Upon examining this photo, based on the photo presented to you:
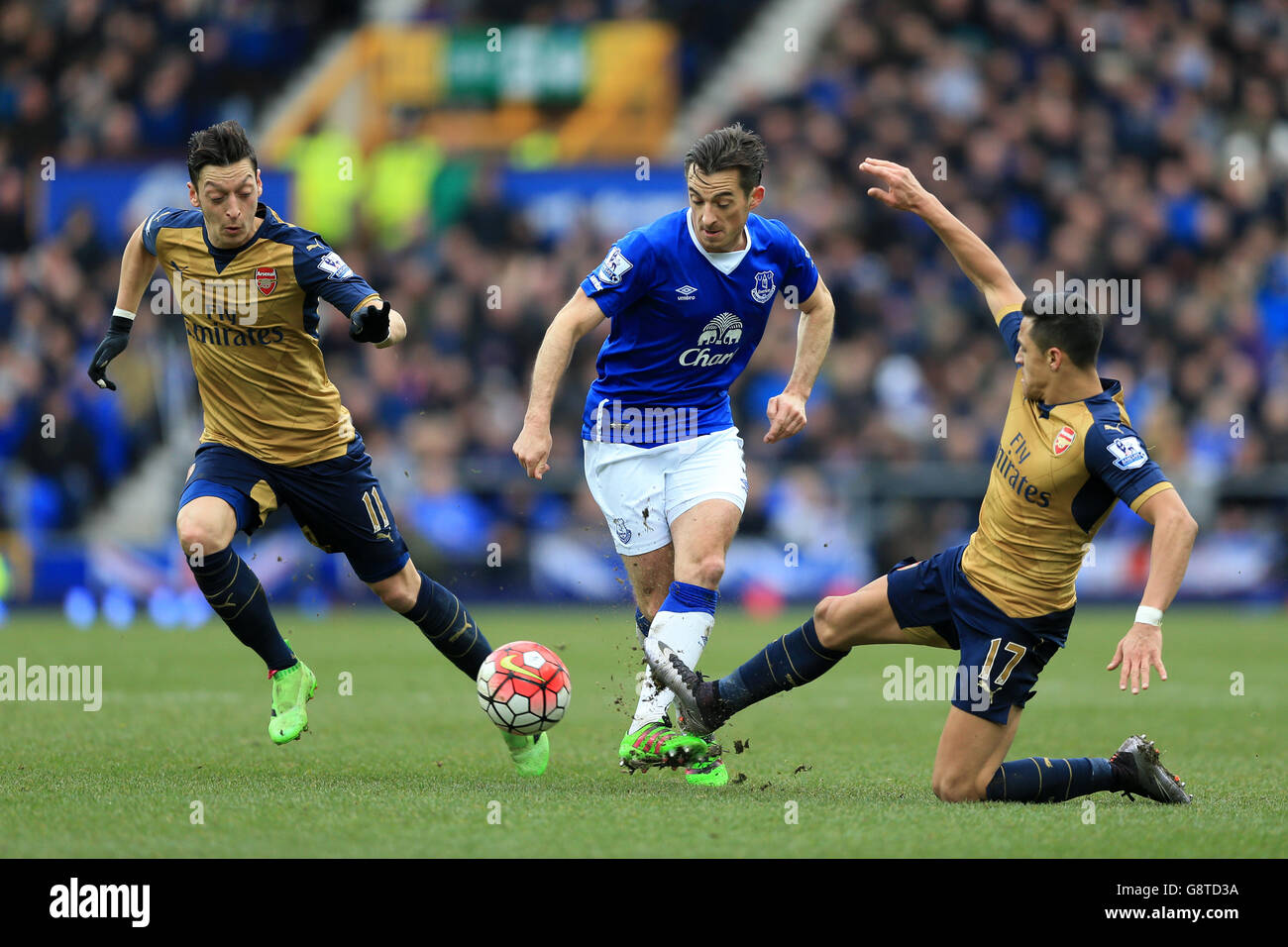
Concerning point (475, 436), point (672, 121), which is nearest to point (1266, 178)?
point (672, 121)

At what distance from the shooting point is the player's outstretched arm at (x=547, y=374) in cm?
636

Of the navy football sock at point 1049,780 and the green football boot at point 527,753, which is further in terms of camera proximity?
the green football boot at point 527,753

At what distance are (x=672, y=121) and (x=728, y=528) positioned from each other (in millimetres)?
16062

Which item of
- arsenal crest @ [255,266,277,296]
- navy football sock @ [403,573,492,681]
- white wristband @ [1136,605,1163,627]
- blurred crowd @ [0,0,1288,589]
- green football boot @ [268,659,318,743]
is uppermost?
blurred crowd @ [0,0,1288,589]

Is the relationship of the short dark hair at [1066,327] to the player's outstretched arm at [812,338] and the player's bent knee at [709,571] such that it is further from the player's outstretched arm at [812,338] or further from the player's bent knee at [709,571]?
the player's bent knee at [709,571]

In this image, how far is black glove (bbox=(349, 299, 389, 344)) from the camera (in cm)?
653

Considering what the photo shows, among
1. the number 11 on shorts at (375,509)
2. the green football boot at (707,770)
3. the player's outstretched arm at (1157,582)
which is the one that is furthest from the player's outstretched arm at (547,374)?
the player's outstretched arm at (1157,582)

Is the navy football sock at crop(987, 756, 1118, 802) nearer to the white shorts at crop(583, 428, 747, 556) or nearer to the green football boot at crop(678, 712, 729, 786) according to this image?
Answer: the green football boot at crop(678, 712, 729, 786)

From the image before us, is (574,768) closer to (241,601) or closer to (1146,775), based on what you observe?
(241,601)

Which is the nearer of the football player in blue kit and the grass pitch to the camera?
the grass pitch

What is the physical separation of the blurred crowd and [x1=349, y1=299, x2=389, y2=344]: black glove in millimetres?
7645

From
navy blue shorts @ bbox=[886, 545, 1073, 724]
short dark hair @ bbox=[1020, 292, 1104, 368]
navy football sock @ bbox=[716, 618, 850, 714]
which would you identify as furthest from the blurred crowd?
short dark hair @ bbox=[1020, 292, 1104, 368]

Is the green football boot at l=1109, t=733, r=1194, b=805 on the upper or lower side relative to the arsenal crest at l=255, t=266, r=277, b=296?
lower

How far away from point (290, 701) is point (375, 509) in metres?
0.93
